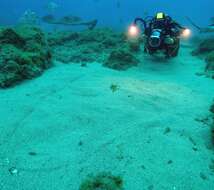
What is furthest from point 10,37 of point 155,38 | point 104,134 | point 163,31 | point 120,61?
point 163,31

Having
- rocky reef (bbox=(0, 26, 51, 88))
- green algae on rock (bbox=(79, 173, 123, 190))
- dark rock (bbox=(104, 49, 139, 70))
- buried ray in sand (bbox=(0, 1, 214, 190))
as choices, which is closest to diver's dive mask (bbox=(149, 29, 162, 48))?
buried ray in sand (bbox=(0, 1, 214, 190))

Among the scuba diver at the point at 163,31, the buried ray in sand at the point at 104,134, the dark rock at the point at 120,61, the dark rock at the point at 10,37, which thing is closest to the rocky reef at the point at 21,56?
the dark rock at the point at 10,37

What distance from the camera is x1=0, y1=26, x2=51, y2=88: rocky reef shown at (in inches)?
215

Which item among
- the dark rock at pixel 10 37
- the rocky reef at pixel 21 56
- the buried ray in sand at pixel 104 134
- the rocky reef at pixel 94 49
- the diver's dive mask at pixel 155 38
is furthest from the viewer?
the rocky reef at pixel 94 49

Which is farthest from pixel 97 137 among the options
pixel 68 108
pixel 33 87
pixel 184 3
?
pixel 184 3

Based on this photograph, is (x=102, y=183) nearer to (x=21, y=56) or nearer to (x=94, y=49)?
(x=21, y=56)

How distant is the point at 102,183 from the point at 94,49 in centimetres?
812

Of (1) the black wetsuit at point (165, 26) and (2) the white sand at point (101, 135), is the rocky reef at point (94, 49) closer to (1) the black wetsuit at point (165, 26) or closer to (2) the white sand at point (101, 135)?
(1) the black wetsuit at point (165, 26)

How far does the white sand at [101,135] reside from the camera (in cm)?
278

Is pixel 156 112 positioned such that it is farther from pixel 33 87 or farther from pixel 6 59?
pixel 6 59

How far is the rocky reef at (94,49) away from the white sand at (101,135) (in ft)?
8.50

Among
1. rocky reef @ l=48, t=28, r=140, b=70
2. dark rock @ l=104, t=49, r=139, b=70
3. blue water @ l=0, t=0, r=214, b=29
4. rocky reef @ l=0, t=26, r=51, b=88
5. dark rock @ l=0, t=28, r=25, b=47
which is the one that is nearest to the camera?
rocky reef @ l=0, t=26, r=51, b=88

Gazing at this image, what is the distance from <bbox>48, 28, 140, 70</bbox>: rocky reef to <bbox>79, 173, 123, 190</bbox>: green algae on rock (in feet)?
18.1

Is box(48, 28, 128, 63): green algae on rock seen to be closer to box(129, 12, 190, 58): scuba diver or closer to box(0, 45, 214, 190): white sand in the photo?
box(129, 12, 190, 58): scuba diver
